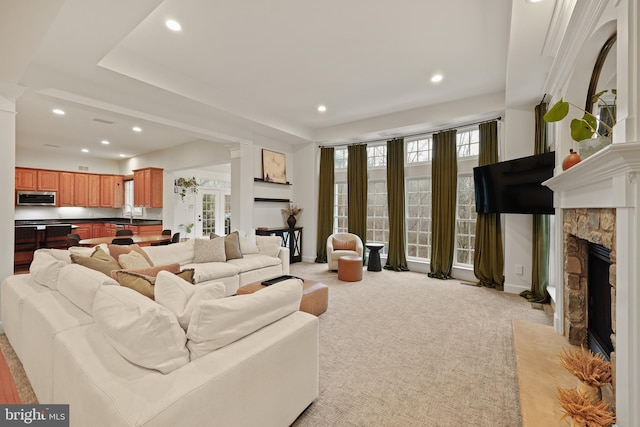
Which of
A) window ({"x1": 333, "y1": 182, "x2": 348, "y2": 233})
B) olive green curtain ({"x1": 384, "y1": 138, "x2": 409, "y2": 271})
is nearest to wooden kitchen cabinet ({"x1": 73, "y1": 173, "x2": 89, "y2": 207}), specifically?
window ({"x1": 333, "y1": 182, "x2": 348, "y2": 233})

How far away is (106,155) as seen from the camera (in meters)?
8.31

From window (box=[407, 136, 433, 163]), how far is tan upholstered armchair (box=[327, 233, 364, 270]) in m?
1.99

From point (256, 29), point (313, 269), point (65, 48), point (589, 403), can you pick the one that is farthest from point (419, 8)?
point (313, 269)

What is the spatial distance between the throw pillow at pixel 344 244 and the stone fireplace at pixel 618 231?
3.81 meters

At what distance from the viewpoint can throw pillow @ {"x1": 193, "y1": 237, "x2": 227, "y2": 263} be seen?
412cm

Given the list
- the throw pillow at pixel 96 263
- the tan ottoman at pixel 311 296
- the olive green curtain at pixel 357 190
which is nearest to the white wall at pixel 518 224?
the olive green curtain at pixel 357 190

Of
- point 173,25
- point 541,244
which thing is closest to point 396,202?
point 541,244

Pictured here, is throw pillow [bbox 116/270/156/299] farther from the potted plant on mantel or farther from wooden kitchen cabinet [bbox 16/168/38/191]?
wooden kitchen cabinet [bbox 16/168/38/191]

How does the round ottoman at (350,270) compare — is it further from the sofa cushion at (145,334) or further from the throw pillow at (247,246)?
the sofa cushion at (145,334)

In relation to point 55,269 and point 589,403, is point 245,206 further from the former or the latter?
point 589,403

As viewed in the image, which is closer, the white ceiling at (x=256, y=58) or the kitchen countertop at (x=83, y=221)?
the white ceiling at (x=256, y=58)

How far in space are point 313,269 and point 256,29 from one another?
4.32 meters

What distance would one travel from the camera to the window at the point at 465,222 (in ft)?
16.6

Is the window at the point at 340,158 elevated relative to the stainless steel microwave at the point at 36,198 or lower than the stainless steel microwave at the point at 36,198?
elevated
